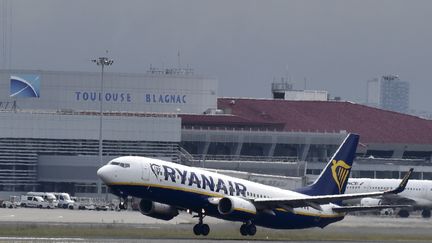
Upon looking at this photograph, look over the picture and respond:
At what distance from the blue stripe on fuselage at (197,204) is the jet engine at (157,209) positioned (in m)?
1.33

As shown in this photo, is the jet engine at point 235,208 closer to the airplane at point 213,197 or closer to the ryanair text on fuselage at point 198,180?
the airplane at point 213,197

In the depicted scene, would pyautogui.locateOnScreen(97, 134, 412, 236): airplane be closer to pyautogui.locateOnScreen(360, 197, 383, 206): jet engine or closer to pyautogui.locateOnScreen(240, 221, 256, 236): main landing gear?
pyautogui.locateOnScreen(240, 221, 256, 236): main landing gear

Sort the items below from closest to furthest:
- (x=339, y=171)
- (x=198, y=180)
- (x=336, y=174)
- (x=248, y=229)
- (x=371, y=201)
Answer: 1. (x=198, y=180)
2. (x=248, y=229)
3. (x=336, y=174)
4. (x=339, y=171)
5. (x=371, y=201)

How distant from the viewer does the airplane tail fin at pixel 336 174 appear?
324 feet

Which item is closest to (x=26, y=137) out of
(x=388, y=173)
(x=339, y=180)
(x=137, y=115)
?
(x=137, y=115)

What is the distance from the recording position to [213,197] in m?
91.9

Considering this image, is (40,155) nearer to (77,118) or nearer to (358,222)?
(77,118)

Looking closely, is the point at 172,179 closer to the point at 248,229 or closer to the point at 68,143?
the point at 248,229

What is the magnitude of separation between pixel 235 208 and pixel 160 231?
23.7 ft

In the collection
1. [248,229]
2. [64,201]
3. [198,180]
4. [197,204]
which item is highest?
[198,180]

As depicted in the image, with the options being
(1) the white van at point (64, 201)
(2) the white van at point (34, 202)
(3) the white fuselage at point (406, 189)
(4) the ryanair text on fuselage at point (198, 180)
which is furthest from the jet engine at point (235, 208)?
(2) the white van at point (34, 202)

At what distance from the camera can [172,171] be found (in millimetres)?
90812

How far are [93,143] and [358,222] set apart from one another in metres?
70.2

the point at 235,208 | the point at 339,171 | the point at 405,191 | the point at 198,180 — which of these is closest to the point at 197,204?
the point at 198,180
